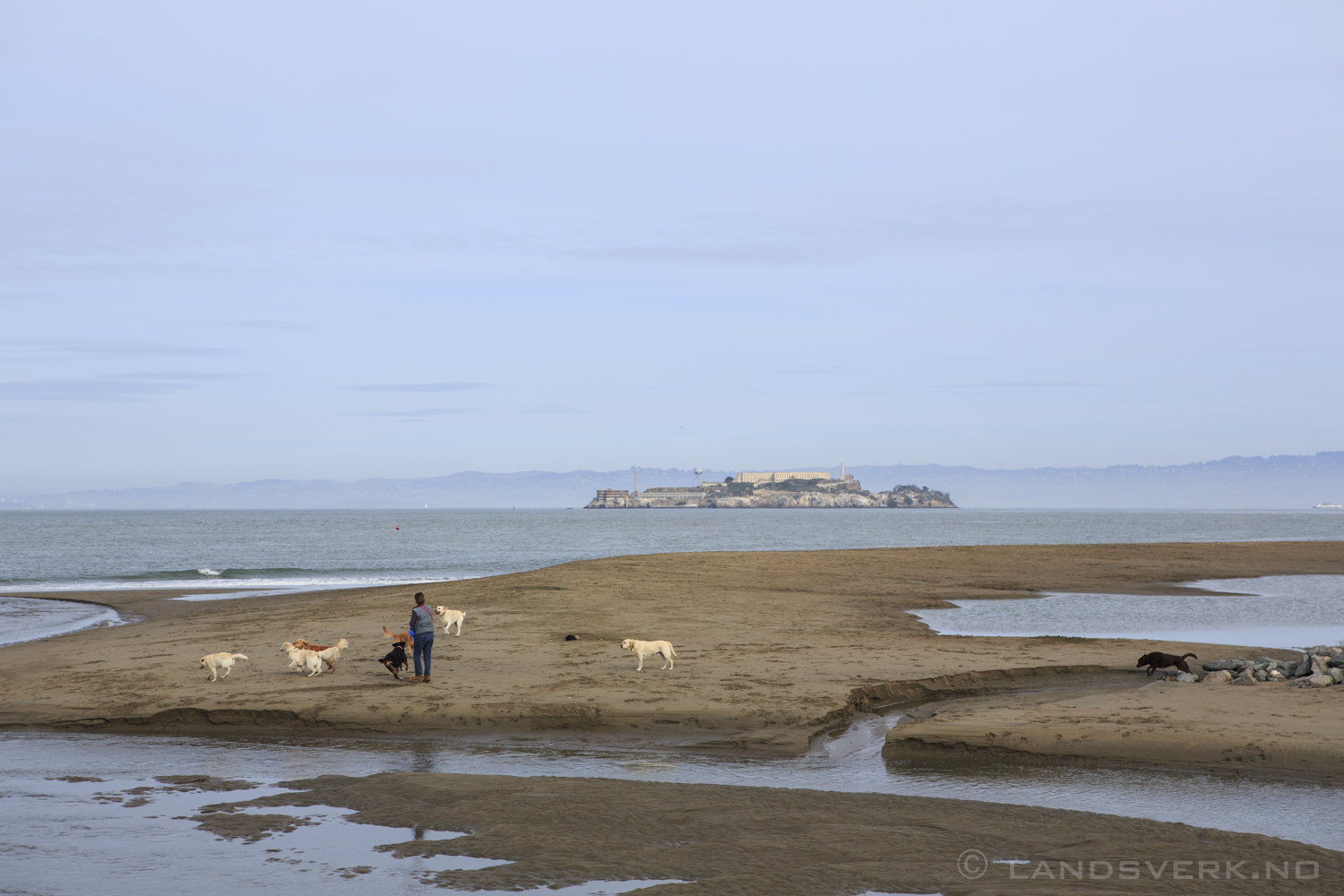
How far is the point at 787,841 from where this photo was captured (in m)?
9.32

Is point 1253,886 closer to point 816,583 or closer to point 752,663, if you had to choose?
point 752,663

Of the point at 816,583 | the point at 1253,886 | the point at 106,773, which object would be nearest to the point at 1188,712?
the point at 1253,886

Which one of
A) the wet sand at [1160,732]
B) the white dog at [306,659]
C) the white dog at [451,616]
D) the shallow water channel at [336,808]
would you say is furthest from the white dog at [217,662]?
the wet sand at [1160,732]

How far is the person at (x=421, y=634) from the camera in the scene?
55.3 ft

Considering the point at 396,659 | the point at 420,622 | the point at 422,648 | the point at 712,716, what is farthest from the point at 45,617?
the point at 712,716

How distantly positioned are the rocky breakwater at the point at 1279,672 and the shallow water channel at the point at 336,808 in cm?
502

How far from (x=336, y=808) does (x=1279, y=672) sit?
15.1 meters

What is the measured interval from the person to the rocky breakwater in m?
13.3

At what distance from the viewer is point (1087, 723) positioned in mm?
13586

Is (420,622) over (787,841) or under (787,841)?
over

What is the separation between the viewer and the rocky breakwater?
15492 mm

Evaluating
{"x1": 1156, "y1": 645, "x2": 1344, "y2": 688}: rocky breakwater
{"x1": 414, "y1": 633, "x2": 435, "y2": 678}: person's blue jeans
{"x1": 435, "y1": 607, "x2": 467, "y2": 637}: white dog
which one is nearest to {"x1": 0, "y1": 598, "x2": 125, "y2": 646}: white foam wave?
{"x1": 435, "y1": 607, "x2": 467, "y2": 637}: white dog

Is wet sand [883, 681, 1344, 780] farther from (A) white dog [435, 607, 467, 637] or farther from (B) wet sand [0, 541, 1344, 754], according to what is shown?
(A) white dog [435, 607, 467, 637]

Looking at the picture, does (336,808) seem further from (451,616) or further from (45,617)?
(45,617)
